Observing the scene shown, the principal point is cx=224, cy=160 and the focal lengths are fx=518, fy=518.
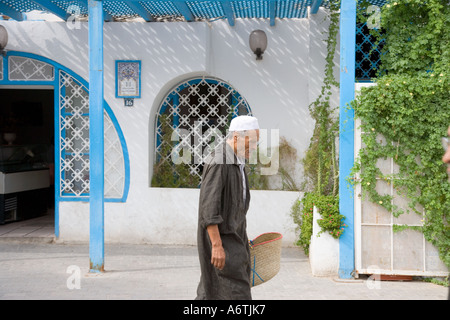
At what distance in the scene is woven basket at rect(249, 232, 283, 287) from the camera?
3611 mm

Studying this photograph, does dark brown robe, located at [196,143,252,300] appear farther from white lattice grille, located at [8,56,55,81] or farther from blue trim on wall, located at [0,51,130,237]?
white lattice grille, located at [8,56,55,81]

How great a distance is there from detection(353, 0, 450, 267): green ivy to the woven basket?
219 cm

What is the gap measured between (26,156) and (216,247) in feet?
22.9

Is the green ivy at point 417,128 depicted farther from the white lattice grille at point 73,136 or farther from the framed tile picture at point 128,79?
the white lattice grille at point 73,136

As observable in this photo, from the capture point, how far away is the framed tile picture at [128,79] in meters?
7.37

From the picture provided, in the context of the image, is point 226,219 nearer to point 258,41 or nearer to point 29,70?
point 258,41

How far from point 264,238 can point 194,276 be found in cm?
225

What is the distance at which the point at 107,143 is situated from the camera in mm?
7594

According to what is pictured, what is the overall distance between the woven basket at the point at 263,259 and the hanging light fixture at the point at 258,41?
4013 mm

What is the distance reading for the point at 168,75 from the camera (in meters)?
7.34

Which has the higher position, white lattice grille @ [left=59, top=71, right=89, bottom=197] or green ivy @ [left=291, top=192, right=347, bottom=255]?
white lattice grille @ [left=59, top=71, right=89, bottom=197]

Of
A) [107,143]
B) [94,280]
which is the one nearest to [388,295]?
[94,280]

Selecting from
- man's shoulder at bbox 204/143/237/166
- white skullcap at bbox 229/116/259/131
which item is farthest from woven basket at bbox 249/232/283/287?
white skullcap at bbox 229/116/259/131

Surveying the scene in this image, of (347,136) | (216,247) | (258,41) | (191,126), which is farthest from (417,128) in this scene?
(191,126)
